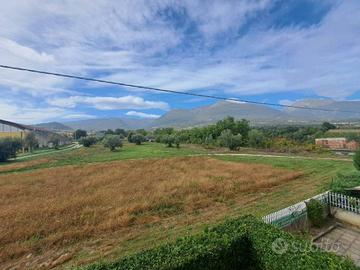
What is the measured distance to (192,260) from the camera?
4934mm

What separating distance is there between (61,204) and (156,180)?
758 centimetres

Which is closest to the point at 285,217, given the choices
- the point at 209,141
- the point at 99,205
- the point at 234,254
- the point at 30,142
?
the point at 234,254

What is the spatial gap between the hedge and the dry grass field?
14.8 feet

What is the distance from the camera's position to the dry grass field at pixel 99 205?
365 inches

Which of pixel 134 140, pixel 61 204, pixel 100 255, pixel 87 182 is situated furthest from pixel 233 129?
pixel 100 255

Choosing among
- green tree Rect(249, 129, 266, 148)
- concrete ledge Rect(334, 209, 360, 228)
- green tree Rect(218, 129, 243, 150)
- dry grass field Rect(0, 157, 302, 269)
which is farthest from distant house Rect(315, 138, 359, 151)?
concrete ledge Rect(334, 209, 360, 228)

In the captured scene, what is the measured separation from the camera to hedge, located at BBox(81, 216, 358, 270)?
466 centimetres

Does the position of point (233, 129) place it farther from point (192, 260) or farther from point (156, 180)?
point (192, 260)

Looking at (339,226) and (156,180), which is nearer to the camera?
(339,226)

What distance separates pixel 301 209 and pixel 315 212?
586 mm

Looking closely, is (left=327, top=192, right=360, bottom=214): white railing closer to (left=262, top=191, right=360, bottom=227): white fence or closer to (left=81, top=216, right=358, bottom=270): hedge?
(left=262, top=191, right=360, bottom=227): white fence

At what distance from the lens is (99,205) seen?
43.8 feet

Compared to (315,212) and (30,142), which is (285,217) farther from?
(30,142)

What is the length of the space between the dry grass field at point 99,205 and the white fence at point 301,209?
373 centimetres
